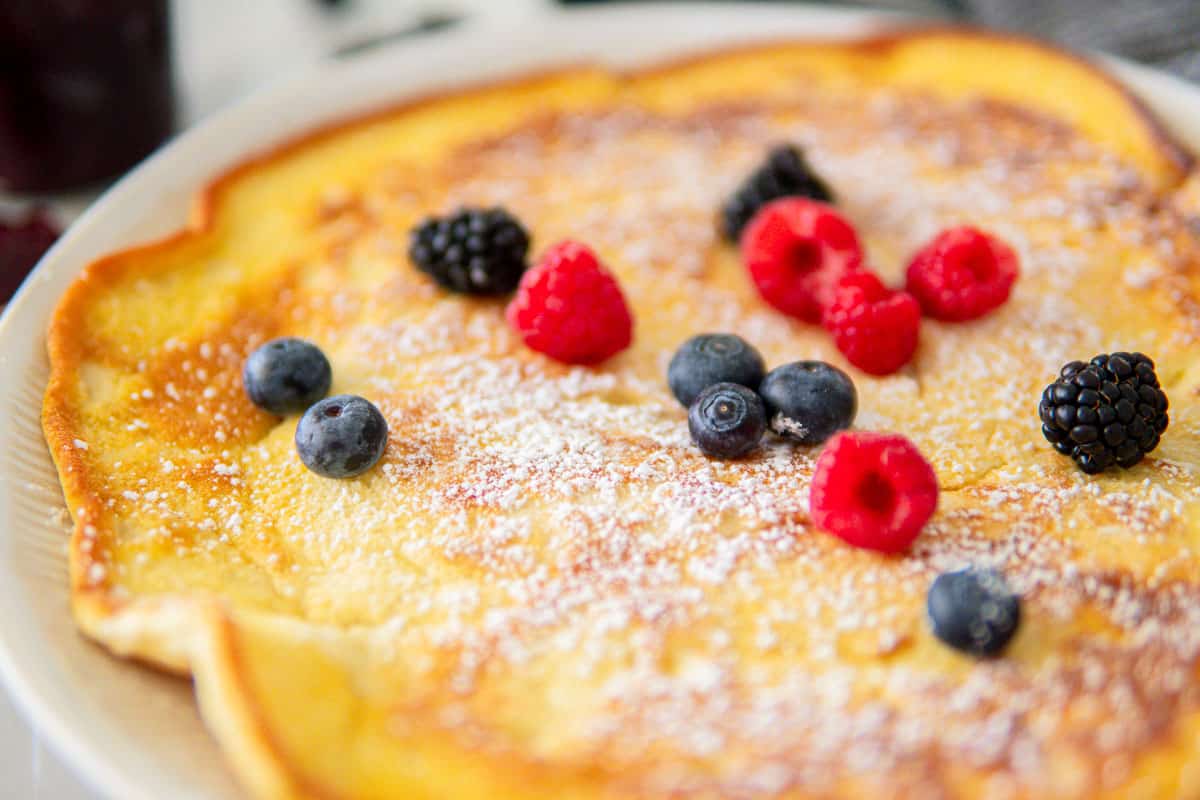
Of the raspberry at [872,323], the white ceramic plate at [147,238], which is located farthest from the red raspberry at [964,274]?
the white ceramic plate at [147,238]

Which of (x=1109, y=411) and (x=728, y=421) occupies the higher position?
(x=1109, y=411)

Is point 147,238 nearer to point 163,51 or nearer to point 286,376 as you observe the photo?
point 286,376

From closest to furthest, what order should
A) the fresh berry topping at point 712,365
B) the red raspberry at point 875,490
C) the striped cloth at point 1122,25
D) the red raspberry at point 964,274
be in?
the red raspberry at point 875,490
the fresh berry topping at point 712,365
the red raspberry at point 964,274
the striped cloth at point 1122,25

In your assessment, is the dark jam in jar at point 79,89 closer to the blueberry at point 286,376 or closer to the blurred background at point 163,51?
the blurred background at point 163,51

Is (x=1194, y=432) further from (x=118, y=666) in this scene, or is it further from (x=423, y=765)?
(x=118, y=666)

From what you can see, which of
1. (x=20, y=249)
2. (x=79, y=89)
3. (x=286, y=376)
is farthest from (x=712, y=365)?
(x=79, y=89)

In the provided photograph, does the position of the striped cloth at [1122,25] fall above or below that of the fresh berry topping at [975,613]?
above

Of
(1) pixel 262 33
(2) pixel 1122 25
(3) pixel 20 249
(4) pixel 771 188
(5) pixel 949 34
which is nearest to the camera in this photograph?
(4) pixel 771 188
